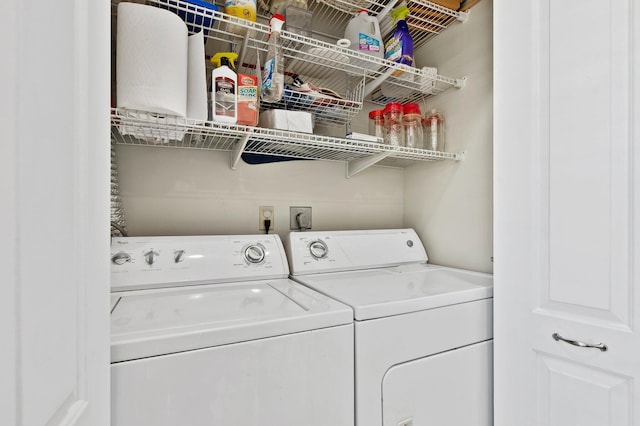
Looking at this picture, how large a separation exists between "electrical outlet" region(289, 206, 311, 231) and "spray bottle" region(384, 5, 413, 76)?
88cm

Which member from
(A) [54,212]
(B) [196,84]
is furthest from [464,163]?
(A) [54,212]

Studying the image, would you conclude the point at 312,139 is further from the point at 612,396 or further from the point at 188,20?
the point at 612,396

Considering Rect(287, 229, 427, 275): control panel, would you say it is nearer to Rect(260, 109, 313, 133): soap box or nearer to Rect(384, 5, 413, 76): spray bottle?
Rect(260, 109, 313, 133): soap box

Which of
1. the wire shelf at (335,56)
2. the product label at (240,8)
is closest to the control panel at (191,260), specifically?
the wire shelf at (335,56)

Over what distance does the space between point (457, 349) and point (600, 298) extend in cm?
46

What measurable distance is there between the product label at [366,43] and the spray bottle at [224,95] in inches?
27.7

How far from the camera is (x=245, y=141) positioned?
128 centimetres

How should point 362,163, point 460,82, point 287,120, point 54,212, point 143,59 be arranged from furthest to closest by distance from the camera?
1. point 362,163
2. point 460,82
3. point 287,120
4. point 143,59
5. point 54,212

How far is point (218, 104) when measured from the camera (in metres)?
1.15

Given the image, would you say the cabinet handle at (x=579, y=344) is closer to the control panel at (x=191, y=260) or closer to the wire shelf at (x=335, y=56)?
the control panel at (x=191, y=260)

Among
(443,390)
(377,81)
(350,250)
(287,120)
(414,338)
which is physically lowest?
(443,390)

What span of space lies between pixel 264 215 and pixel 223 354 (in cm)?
96

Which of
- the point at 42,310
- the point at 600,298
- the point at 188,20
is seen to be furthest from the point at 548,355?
the point at 188,20

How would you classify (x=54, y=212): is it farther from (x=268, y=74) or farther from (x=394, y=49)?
(x=394, y=49)
